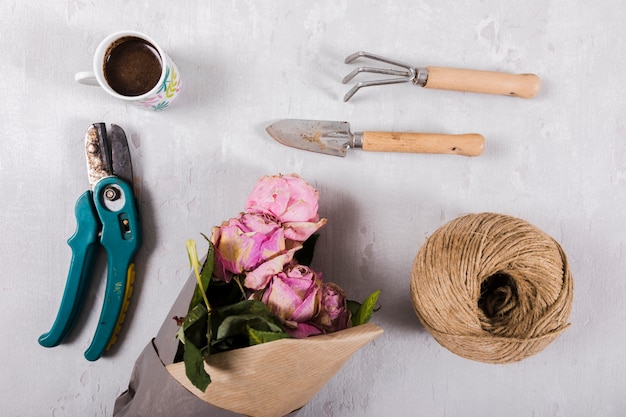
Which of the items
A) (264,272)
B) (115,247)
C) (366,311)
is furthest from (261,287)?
(115,247)

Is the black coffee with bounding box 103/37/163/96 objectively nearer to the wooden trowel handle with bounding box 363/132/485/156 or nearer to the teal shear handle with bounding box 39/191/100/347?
the teal shear handle with bounding box 39/191/100/347

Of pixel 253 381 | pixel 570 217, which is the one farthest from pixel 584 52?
pixel 253 381

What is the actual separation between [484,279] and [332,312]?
21 cm

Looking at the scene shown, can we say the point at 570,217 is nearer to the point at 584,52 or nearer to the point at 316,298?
the point at 584,52

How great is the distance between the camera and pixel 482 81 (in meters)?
0.77

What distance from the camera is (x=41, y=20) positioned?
2.51 ft

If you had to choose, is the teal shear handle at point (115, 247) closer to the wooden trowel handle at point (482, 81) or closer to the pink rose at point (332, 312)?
the pink rose at point (332, 312)

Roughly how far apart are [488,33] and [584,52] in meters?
0.16

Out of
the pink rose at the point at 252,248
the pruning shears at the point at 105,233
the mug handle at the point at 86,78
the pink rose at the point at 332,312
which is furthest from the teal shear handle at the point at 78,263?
the pink rose at the point at 332,312

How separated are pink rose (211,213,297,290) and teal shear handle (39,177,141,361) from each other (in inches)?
8.9

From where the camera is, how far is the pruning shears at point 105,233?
2.41ft

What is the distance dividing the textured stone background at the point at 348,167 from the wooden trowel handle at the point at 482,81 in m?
0.04

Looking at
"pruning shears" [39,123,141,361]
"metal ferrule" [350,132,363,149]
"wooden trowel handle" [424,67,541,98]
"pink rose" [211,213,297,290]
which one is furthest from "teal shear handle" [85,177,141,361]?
"wooden trowel handle" [424,67,541,98]

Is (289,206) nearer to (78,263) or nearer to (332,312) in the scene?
(332,312)
